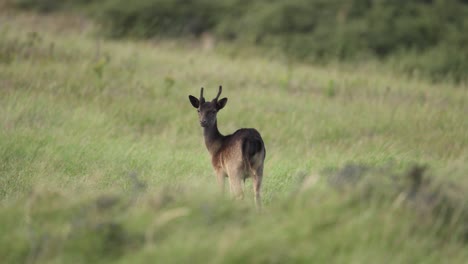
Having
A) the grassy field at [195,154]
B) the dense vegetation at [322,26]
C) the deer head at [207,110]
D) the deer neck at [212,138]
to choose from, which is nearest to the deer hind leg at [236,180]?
the grassy field at [195,154]

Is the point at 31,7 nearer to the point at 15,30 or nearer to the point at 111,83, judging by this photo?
the point at 15,30

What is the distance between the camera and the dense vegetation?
814 inches

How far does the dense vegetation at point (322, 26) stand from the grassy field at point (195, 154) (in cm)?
166

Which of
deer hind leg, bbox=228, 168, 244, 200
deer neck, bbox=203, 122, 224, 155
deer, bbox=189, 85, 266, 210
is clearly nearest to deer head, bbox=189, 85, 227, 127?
deer neck, bbox=203, 122, 224, 155

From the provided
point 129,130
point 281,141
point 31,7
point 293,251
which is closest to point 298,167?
point 281,141

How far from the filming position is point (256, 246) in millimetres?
5395

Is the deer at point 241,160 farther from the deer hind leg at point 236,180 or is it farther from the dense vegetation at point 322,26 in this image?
the dense vegetation at point 322,26

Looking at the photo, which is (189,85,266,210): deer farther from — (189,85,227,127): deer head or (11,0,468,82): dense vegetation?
(11,0,468,82): dense vegetation

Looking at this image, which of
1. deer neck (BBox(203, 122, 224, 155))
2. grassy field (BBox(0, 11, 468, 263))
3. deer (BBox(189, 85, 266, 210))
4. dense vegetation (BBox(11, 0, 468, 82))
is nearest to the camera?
grassy field (BBox(0, 11, 468, 263))

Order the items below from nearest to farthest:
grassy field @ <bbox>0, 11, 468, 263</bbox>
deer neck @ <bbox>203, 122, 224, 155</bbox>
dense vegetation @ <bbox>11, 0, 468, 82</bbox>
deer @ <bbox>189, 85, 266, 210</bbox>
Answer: grassy field @ <bbox>0, 11, 468, 263</bbox>
deer @ <bbox>189, 85, 266, 210</bbox>
deer neck @ <bbox>203, 122, 224, 155</bbox>
dense vegetation @ <bbox>11, 0, 468, 82</bbox>

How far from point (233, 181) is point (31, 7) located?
16.7 m

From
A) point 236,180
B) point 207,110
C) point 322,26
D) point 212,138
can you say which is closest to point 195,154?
point 212,138

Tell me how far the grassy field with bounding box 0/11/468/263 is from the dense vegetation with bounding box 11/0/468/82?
166 cm

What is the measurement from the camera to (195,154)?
432 inches
